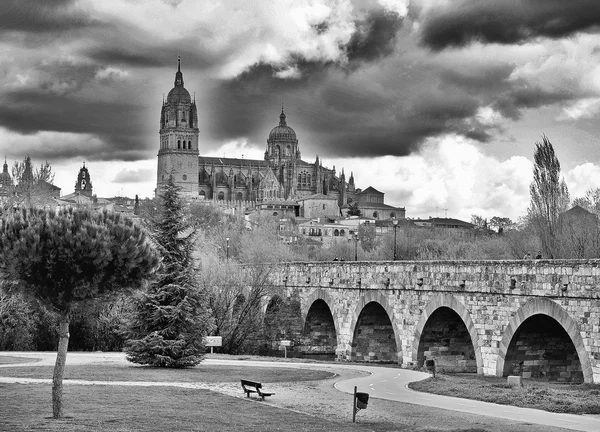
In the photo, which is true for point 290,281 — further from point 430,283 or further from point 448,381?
point 448,381

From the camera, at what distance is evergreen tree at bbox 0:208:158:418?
19.4 meters

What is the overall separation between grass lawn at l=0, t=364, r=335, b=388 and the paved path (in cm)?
152

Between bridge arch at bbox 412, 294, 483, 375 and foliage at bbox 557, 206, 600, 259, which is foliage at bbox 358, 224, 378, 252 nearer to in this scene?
foliage at bbox 557, 206, 600, 259

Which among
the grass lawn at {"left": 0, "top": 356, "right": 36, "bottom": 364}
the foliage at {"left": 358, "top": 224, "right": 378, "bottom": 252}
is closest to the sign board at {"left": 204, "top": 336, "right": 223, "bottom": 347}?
the grass lawn at {"left": 0, "top": 356, "right": 36, "bottom": 364}

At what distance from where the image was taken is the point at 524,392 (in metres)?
25.4

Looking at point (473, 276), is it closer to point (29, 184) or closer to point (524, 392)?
point (524, 392)

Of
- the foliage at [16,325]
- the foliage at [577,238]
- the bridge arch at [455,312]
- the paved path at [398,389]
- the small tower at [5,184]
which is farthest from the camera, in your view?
the small tower at [5,184]

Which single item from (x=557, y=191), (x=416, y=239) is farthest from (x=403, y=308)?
(x=416, y=239)

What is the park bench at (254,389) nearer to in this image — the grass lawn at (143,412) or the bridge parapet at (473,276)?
the grass lawn at (143,412)

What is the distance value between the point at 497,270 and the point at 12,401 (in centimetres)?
1553

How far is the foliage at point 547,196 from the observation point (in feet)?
196

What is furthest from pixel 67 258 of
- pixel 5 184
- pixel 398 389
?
pixel 5 184

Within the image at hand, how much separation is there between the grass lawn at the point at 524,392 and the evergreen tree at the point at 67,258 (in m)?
10.0

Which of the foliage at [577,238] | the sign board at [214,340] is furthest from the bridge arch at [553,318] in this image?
the foliage at [577,238]
